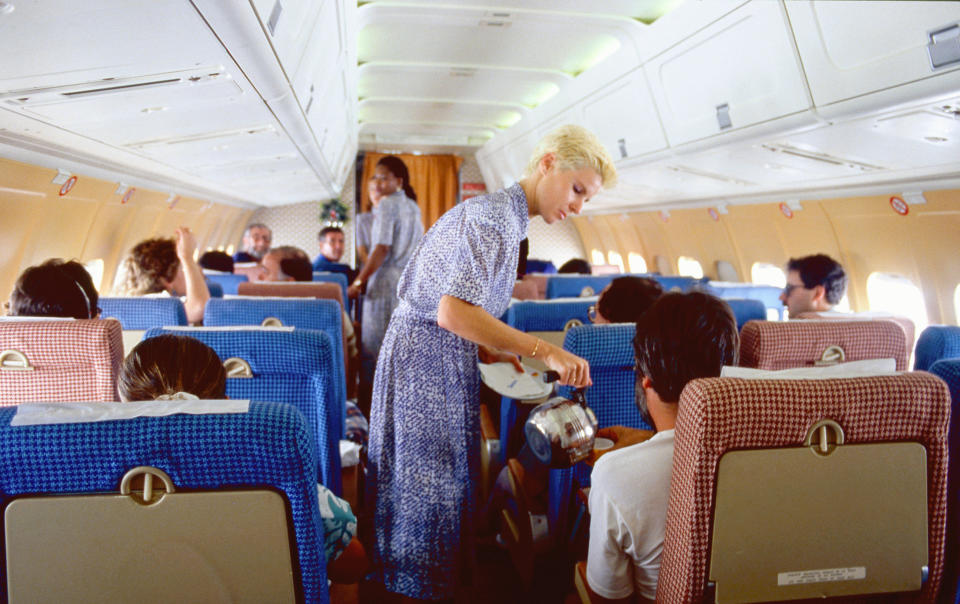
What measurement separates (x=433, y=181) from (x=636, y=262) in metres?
4.12

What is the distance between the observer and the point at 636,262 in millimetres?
9852

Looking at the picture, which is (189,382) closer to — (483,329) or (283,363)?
(283,363)

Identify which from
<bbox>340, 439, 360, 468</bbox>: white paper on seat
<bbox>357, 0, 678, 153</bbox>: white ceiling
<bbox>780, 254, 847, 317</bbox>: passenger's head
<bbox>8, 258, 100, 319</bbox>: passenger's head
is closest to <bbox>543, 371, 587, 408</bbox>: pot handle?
<bbox>340, 439, 360, 468</bbox>: white paper on seat

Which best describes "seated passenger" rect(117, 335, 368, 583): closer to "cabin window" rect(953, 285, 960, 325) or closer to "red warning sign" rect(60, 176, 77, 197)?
"red warning sign" rect(60, 176, 77, 197)

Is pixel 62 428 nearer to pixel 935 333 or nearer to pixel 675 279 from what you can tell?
pixel 935 333

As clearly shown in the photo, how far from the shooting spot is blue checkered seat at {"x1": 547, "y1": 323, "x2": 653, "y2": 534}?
2.18 metres

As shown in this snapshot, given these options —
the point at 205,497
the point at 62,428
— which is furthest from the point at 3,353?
the point at 205,497

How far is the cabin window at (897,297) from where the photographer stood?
437 centimetres

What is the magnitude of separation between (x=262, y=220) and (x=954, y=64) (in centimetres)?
1049

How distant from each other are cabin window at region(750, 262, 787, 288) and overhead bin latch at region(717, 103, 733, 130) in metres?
3.16

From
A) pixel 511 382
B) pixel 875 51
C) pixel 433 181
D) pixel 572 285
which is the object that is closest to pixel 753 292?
pixel 572 285

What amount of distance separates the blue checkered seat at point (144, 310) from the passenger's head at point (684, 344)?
2327mm

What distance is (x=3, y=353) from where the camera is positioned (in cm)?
189

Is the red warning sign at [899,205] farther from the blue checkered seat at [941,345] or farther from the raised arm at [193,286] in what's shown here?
the raised arm at [193,286]
